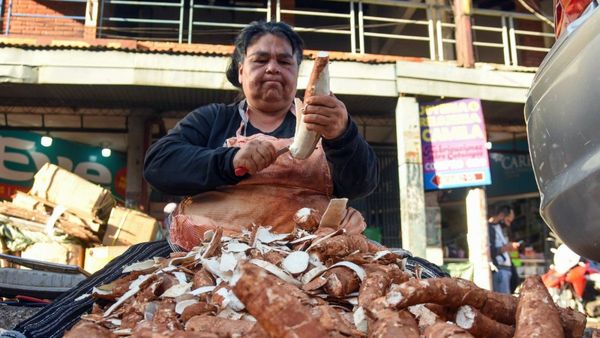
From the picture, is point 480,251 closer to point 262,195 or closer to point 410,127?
point 410,127

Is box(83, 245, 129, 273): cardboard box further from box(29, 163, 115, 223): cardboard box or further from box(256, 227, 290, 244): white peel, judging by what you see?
box(256, 227, 290, 244): white peel

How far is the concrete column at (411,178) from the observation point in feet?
24.9

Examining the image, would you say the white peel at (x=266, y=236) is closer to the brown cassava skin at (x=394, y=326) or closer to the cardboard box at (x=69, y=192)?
the brown cassava skin at (x=394, y=326)

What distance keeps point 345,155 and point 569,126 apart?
753 millimetres

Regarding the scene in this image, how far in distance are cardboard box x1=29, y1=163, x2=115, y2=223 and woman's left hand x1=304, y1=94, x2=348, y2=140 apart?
6.30 metres

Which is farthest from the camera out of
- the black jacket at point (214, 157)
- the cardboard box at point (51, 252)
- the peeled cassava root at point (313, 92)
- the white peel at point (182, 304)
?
the cardboard box at point (51, 252)

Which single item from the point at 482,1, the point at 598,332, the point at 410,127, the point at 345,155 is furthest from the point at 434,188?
the point at 598,332

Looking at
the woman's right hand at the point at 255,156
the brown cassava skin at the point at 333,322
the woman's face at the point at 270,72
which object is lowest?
the brown cassava skin at the point at 333,322

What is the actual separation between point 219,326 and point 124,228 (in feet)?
21.1

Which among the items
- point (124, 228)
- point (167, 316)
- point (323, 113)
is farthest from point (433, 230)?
point (167, 316)

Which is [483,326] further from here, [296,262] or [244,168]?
[244,168]

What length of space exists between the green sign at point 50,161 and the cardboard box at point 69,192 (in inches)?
50.3

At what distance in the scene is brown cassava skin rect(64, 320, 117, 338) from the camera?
1.11 meters

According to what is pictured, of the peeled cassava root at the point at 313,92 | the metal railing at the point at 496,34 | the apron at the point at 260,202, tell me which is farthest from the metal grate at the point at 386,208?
the peeled cassava root at the point at 313,92
